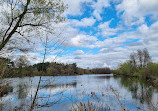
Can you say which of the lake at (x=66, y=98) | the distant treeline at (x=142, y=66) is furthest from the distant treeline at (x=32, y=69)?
the distant treeline at (x=142, y=66)

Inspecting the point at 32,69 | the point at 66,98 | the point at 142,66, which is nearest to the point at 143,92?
the point at 66,98

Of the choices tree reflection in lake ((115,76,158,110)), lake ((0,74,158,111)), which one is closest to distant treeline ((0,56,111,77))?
lake ((0,74,158,111))

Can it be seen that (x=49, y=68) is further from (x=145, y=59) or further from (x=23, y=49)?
(x=145, y=59)

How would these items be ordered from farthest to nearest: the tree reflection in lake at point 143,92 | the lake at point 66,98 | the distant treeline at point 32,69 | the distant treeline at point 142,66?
the distant treeline at point 142,66 → the tree reflection in lake at point 143,92 → the lake at point 66,98 → the distant treeline at point 32,69

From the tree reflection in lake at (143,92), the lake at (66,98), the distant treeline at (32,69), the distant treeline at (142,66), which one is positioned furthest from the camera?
the distant treeline at (142,66)

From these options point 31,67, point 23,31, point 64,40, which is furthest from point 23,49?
point 64,40

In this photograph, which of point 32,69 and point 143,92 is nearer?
point 32,69

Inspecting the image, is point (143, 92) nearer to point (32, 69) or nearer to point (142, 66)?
point (32, 69)

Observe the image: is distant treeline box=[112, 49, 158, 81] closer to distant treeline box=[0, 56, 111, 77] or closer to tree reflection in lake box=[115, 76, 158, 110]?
tree reflection in lake box=[115, 76, 158, 110]

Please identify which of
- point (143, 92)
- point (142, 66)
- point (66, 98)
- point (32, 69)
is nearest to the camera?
point (32, 69)

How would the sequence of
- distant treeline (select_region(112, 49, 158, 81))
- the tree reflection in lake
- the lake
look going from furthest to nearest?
1. distant treeline (select_region(112, 49, 158, 81))
2. the tree reflection in lake
3. the lake

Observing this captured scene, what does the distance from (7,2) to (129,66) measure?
6432 cm

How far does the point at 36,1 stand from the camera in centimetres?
636

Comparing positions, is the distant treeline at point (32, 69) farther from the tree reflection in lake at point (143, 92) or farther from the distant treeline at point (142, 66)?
the distant treeline at point (142, 66)
